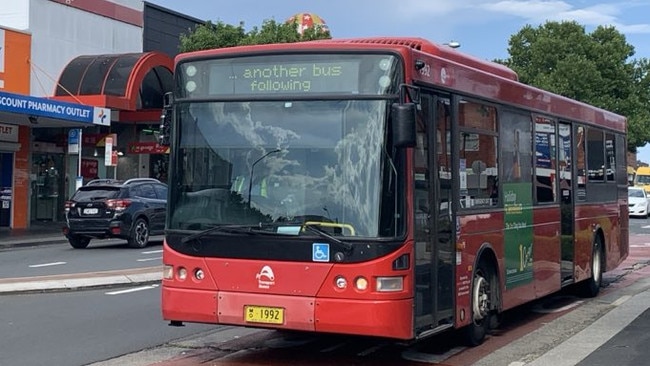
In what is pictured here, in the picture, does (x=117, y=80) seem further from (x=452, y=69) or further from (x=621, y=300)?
(x=452, y=69)

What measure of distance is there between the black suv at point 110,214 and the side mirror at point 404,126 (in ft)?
48.5

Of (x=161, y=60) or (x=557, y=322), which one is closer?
(x=557, y=322)

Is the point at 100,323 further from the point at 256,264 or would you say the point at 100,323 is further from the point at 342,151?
the point at 342,151

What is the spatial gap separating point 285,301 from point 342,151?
142 centimetres

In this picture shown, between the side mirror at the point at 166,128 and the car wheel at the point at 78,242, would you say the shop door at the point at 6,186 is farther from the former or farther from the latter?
the side mirror at the point at 166,128

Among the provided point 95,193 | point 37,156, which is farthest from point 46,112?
point 95,193

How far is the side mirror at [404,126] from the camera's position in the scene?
703 cm

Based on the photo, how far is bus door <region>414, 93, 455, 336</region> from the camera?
7613 millimetres

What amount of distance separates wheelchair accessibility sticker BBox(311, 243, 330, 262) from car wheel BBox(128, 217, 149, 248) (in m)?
15.0

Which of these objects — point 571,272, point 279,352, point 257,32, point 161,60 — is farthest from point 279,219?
point 257,32

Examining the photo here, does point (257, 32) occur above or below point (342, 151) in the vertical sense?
above

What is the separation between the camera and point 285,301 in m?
7.41

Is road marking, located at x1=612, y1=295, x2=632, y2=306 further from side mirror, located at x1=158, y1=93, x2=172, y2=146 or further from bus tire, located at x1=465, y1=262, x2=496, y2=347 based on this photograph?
side mirror, located at x1=158, y1=93, x2=172, y2=146

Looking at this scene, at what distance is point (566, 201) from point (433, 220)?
4.83 metres
